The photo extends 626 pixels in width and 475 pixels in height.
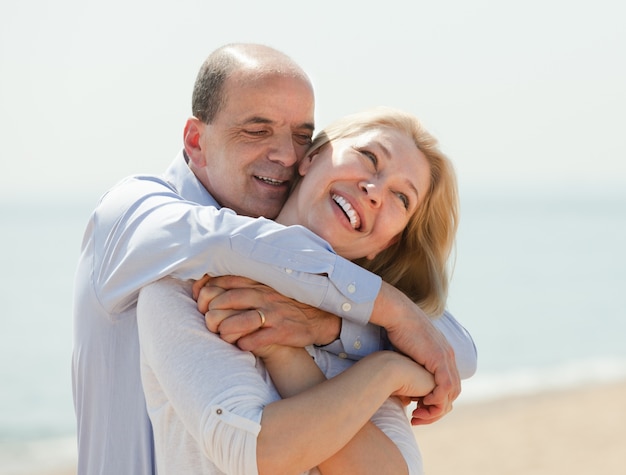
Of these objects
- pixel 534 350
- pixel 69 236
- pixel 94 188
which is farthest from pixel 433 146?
pixel 94 188

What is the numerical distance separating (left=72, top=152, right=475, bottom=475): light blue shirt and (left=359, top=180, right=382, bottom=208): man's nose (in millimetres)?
313

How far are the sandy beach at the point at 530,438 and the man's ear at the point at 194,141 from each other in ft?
24.3

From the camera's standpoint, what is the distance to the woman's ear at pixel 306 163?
2781 mm

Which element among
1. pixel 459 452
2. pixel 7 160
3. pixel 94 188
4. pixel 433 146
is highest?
pixel 433 146

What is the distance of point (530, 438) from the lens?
35.0 feet

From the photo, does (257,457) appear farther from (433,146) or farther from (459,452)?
(459,452)

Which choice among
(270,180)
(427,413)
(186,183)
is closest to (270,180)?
(270,180)

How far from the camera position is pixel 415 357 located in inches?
99.7

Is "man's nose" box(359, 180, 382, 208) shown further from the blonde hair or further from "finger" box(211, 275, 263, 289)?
"finger" box(211, 275, 263, 289)

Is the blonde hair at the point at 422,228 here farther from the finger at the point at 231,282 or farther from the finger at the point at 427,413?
the finger at the point at 231,282

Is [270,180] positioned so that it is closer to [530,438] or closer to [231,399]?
[231,399]

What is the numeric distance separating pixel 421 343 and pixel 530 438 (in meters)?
8.67

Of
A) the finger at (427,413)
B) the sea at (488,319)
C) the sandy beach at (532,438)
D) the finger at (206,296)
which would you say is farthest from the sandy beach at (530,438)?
the finger at (206,296)

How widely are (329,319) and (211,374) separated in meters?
0.46
